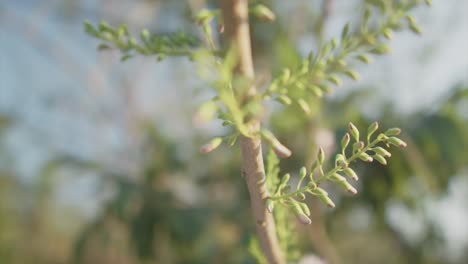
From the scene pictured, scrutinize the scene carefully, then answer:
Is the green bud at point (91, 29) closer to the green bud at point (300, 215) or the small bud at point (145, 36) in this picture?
the small bud at point (145, 36)

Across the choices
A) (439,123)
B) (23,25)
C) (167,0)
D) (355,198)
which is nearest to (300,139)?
(355,198)

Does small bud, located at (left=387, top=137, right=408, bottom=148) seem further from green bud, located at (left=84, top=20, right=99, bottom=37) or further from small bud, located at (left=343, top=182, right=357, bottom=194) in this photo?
green bud, located at (left=84, top=20, right=99, bottom=37)

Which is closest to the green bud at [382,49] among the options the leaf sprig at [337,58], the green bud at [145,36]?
the leaf sprig at [337,58]

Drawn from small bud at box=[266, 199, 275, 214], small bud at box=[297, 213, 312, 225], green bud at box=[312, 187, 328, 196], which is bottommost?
small bud at box=[297, 213, 312, 225]

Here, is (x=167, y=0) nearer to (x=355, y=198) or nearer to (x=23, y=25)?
(x=23, y=25)

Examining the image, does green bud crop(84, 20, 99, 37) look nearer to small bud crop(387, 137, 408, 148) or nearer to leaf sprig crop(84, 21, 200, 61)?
leaf sprig crop(84, 21, 200, 61)

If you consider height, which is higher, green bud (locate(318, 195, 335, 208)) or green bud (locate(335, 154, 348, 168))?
green bud (locate(335, 154, 348, 168))

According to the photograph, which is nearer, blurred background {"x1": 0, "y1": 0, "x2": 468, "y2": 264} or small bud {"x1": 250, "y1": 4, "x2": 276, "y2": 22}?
small bud {"x1": 250, "y1": 4, "x2": 276, "y2": 22}

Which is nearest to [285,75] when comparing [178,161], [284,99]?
[284,99]

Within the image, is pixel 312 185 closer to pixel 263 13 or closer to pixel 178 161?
pixel 263 13

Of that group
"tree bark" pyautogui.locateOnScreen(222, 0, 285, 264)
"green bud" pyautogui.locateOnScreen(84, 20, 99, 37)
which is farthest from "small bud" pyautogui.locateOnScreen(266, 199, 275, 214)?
"green bud" pyautogui.locateOnScreen(84, 20, 99, 37)

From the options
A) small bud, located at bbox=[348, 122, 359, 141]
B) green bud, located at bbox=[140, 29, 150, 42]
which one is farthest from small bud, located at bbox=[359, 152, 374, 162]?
green bud, located at bbox=[140, 29, 150, 42]
